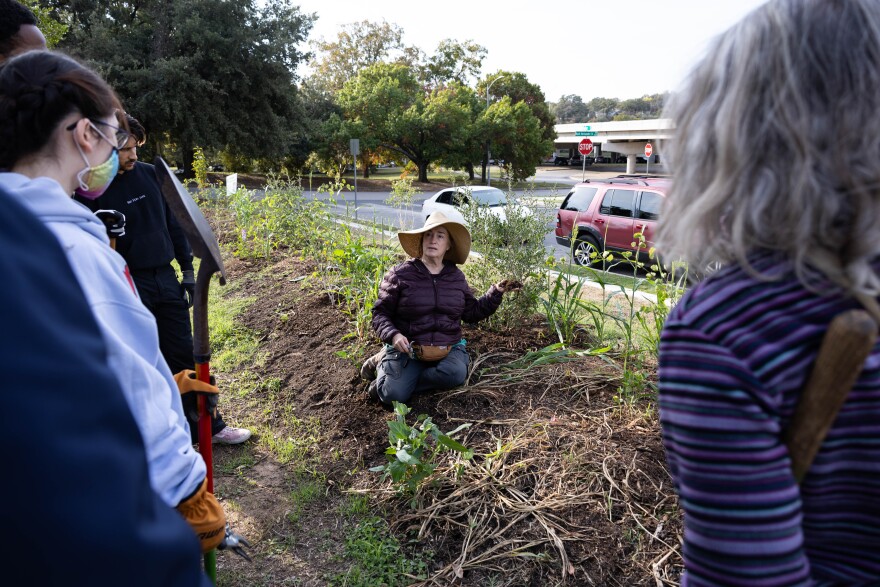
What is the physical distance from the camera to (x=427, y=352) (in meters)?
3.85

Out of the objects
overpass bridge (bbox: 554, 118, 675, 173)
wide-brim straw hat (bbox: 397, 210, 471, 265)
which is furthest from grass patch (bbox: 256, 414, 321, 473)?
overpass bridge (bbox: 554, 118, 675, 173)

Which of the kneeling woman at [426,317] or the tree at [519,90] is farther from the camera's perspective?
the tree at [519,90]

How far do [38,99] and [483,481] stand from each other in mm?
2375

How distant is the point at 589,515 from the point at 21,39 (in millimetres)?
3000

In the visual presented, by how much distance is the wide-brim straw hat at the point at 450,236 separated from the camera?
404 cm

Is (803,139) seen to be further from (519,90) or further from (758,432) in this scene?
(519,90)

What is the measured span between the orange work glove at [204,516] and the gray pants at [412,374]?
2.16 metres

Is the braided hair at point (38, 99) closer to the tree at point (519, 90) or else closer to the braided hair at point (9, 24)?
the braided hair at point (9, 24)

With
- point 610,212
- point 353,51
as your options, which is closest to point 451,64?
point 353,51

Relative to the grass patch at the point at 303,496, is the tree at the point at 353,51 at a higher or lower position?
higher

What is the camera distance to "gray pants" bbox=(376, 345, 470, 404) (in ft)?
12.2

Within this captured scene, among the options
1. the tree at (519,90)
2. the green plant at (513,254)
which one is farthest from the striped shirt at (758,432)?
the tree at (519,90)

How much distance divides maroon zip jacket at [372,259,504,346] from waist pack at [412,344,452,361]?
2.5 inches

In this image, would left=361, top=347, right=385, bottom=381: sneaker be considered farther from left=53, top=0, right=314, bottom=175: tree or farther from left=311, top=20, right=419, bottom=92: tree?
left=311, top=20, right=419, bottom=92: tree
